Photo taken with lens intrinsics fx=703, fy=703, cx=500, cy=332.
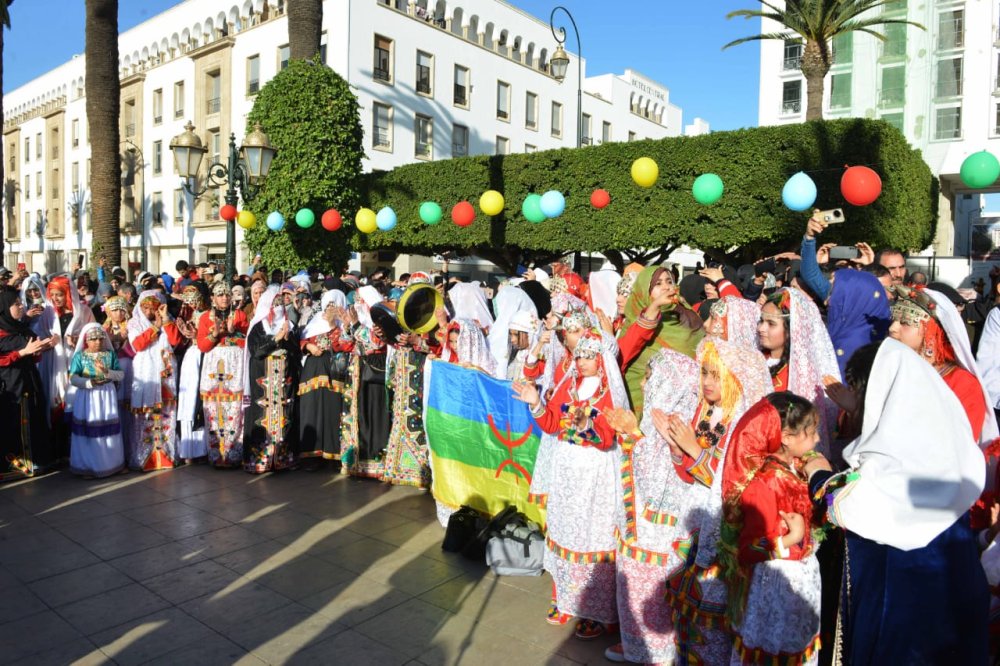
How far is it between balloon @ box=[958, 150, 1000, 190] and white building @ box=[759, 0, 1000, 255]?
1211 inches

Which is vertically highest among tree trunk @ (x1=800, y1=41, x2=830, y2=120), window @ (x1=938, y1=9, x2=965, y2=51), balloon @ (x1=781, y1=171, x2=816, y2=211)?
window @ (x1=938, y1=9, x2=965, y2=51)

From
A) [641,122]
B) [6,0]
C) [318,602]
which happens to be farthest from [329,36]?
[318,602]

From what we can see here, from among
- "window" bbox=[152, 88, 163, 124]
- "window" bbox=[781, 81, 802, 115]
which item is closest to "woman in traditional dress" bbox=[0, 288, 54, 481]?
"window" bbox=[152, 88, 163, 124]

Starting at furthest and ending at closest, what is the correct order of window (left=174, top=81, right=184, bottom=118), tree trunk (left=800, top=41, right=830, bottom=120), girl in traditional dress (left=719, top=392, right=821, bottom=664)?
window (left=174, top=81, right=184, bottom=118) → tree trunk (left=800, top=41, right=830, bottom=120) → girl in traditional dress (left=719, top=392, right=821, bottom=664)

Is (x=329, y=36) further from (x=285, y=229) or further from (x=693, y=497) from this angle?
(x=693, y=497)

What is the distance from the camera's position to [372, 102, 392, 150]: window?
1172 inches

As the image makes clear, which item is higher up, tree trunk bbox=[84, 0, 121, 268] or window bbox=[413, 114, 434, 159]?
window bbox=[413, 114, 434, 159]

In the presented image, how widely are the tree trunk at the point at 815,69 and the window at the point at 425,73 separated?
17.7 m

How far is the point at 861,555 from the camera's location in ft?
9.30

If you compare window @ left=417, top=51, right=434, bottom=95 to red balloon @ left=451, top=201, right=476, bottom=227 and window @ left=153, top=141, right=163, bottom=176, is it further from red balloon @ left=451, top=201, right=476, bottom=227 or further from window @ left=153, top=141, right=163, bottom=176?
red balloon @ left=451, top=201, right=476, bottom=227

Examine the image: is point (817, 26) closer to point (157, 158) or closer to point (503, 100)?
point (503, 100)

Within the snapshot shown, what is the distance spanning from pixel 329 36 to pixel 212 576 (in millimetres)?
27686

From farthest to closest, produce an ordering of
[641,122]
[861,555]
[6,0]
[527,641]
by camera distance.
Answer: [641,122] < [6,0] < [527,641] < [861,555]

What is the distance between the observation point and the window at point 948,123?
36.3m
